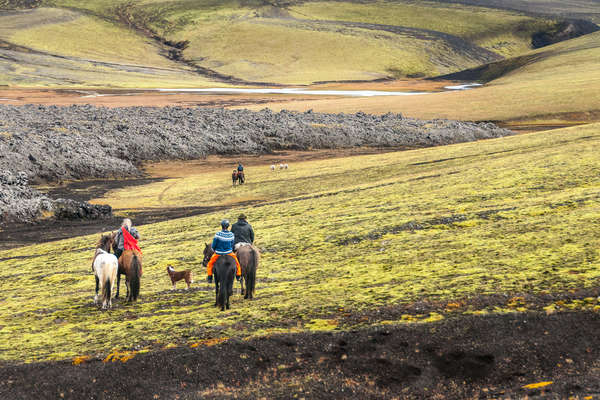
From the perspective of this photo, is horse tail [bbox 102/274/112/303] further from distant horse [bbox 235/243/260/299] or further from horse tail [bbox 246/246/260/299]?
horse tail [bbox 246/246/260/299]

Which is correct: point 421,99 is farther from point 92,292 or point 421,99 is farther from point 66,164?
point 92,292

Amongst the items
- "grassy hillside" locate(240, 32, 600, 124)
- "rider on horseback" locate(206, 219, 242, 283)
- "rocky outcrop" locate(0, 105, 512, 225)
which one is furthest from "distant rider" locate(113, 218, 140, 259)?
"grassy hillside" locate(240, 32, 600, 124)

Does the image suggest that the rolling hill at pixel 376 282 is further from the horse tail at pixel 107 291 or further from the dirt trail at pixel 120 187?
the dirt trail at pixel 120 187

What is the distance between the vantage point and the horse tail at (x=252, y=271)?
15.9 m

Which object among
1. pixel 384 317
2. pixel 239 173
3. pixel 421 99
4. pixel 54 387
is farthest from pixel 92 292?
pixel 421 99

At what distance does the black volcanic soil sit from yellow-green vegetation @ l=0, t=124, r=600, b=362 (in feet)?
2.09

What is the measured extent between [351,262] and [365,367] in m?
7.15

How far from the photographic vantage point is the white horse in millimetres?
16203

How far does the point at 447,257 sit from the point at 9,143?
51746 millimetres

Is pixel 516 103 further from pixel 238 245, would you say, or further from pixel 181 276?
pixel 238 245

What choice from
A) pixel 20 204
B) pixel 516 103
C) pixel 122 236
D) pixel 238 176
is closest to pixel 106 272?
pixel 122 236

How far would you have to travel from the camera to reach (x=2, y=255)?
28516 mm

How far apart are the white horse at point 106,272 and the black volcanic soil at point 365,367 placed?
3.49 metres

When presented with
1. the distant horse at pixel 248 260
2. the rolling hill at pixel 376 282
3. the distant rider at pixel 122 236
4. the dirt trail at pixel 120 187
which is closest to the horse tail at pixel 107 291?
the rolling hill at pixel 376 282
